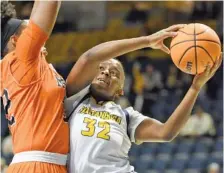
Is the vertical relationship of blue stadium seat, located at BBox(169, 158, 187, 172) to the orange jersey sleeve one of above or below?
below

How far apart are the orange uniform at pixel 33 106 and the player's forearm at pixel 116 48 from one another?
0.93ft

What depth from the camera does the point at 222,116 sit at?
10.4 meters

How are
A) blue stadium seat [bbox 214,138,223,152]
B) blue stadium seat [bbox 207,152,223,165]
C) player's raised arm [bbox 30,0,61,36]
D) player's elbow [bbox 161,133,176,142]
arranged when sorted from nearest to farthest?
player's raised arm [bbox 30,0,61,36] < player's elbow [bbox 161,133,176,142] < blue stadium seat [bbox 207,152,223,165] < blue stadium seat [bbox 214,138,223,152]

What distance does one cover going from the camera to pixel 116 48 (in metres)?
3.39

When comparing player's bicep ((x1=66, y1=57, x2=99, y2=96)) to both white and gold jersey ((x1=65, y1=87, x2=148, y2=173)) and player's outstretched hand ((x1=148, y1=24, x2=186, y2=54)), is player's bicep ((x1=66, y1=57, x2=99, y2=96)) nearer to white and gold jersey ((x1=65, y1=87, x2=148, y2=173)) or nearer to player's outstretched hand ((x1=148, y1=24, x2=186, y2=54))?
white and gold jersey ((x1=65, y1=87, x2=148, y2=173))

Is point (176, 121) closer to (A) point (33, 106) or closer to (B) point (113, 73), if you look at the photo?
(B) point (113, 73)

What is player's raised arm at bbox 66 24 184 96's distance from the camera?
130 inches

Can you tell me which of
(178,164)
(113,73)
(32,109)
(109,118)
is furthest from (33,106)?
(178,164)

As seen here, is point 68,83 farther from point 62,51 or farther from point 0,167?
point 62,51

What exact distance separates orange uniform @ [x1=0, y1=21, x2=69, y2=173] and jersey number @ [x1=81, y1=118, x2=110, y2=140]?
0.15m

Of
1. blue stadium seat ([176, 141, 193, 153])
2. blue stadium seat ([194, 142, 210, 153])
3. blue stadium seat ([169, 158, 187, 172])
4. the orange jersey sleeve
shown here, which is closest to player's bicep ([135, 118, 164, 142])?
the orange jersey sleeve

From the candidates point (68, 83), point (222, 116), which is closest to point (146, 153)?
point (222, 116)

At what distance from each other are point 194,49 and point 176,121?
0.49 meters

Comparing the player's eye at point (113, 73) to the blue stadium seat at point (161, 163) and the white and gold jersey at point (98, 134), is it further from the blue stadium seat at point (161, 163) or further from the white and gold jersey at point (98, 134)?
the blue stadium seat at point (161, 163)
